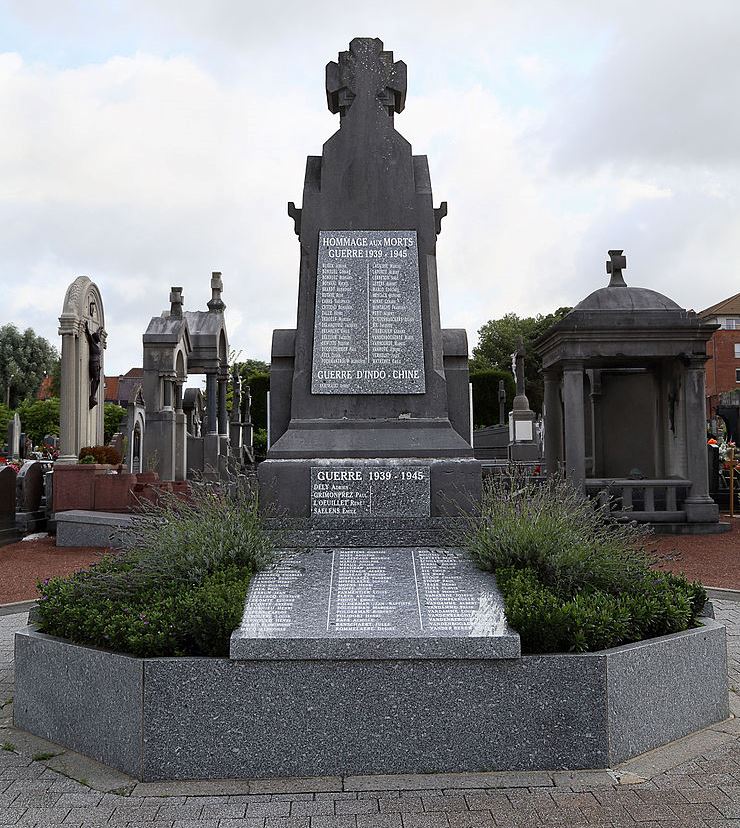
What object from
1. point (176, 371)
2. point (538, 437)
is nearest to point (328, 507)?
point (176, 371)

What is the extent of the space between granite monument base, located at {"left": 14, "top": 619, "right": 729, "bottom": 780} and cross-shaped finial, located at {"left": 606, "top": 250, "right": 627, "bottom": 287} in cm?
1278

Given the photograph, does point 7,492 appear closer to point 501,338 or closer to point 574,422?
point 574,422

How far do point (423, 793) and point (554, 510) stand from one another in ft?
7.80

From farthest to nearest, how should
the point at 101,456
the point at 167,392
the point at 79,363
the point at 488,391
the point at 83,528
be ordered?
the point at 488,391, the point at 167,392, the point at 79,363, the point at 101,456, the point at 83,528

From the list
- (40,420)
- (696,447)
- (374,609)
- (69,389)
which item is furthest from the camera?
(40,420)

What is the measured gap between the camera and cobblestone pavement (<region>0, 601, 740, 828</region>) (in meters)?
3.48

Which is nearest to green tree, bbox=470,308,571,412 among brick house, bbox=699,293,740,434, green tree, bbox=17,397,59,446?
brick house, bbox=699,293,740,434

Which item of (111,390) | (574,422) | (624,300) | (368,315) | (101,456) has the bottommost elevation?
(101,456)

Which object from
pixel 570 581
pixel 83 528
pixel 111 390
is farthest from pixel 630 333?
pixel 111 390

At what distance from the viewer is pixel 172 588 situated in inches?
186

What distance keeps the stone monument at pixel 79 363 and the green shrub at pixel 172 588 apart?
1189cm

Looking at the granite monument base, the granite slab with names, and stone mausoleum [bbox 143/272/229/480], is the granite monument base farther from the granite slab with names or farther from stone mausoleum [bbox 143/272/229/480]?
stone mausoleum [bbox 143/272/229/480]

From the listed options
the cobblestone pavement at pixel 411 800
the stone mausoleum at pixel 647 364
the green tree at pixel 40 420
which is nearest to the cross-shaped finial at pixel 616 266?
the stone mausoleum at pixel 647 364

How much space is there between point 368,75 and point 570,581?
524 centimetres
